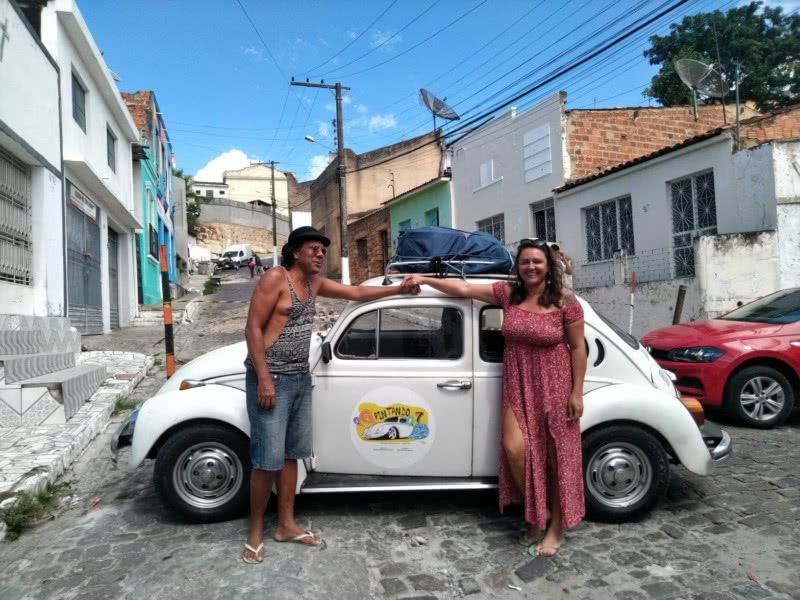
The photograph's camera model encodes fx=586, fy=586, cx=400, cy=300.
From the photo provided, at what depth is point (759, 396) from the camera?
5.90 m

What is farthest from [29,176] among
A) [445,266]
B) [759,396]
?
[759,396]

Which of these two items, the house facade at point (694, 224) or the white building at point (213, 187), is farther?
the white building at point (213, 187)

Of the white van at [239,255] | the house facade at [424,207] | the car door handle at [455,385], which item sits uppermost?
the white van at [239,255]

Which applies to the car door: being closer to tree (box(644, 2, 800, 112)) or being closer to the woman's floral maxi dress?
the woman's floral maxi dress

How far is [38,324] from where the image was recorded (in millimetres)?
7434

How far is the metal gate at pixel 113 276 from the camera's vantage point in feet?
47.2

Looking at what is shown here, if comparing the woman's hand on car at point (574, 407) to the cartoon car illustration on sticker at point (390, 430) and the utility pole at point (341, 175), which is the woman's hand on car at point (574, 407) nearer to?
the cartoon car illustration on sticker at point (390, 430)

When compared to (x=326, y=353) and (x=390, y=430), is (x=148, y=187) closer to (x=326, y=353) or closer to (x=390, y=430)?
(x=326, y=353)

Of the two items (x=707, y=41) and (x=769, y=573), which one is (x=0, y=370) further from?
A: (x=707, y=41)

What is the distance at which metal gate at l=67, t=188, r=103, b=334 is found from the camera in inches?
416

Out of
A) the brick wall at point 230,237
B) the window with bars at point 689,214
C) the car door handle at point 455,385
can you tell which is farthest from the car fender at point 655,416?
the brick wall at point 230,237

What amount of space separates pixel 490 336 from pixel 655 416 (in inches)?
43.1

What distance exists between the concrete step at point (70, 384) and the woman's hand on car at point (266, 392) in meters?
3.47

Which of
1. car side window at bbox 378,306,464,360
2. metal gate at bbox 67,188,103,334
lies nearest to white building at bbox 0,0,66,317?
metal gate at bbox 67,188,103,334
